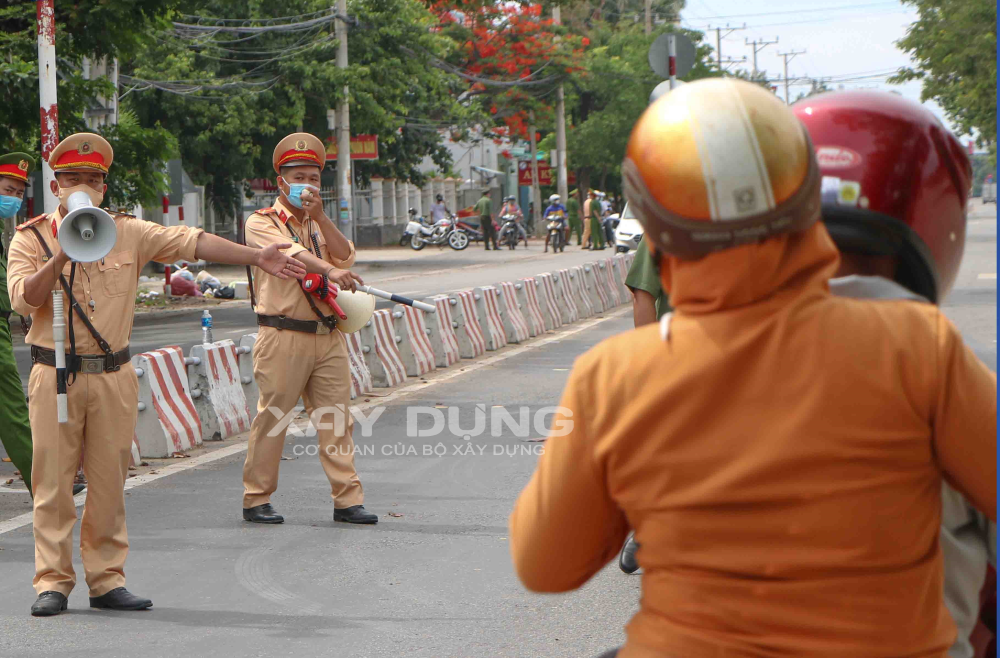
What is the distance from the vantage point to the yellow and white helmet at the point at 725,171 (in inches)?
67.1

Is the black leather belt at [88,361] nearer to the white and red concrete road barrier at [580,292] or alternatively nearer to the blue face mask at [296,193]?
the blue face mask at [296,193]

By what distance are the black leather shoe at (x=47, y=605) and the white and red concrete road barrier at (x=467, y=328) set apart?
9520 mm

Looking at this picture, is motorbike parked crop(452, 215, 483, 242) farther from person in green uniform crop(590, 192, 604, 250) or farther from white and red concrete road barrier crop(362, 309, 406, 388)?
white and red concrete road barrier crop(362, 309, 406, 388)

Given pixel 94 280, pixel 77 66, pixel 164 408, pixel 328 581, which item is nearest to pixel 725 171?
pixel 94 280

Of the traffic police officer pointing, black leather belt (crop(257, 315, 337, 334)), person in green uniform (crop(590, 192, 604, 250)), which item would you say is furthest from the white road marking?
person in green uniform (crop(590, 192, 604, 250))

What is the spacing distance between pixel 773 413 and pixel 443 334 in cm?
1258

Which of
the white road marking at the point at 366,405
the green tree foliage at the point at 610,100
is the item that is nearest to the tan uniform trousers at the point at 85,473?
the white road marking at the point at 366,405

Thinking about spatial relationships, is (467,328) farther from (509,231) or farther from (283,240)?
(509,231)

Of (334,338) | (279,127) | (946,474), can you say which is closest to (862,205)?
(946,474)

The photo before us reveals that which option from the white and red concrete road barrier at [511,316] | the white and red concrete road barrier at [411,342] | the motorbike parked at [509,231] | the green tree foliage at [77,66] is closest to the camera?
the white and red concrete road barrier at [411,342]

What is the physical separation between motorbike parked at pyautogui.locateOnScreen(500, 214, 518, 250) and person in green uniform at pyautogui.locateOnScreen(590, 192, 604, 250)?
260 cm

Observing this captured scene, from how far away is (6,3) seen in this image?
17.4 meters

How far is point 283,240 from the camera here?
717cm

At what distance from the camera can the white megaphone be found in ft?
17.3
